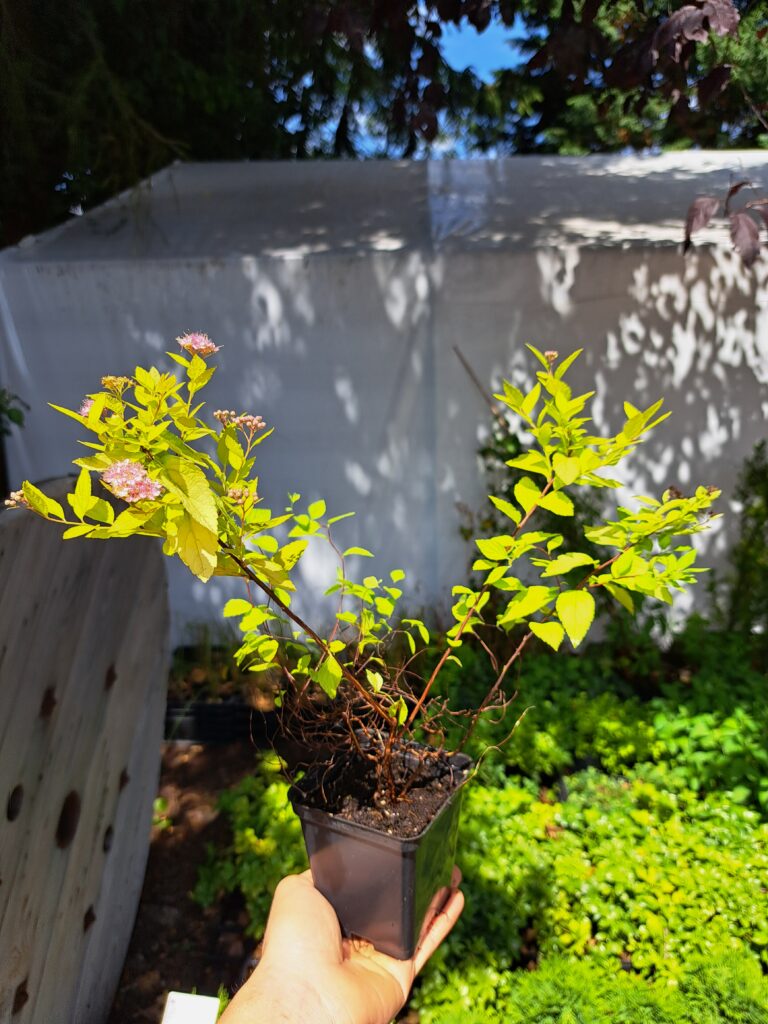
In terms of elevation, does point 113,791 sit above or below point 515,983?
above

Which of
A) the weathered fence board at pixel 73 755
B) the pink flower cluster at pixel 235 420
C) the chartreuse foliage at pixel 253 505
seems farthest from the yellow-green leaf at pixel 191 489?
the weathered fence board at pixel 73 755

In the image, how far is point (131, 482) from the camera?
2.98 ft

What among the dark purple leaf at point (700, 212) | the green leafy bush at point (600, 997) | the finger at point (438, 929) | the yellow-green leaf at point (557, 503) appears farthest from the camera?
the dark purple leaf at point (700, 212)

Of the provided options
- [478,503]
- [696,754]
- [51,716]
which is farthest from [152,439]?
[478,503]

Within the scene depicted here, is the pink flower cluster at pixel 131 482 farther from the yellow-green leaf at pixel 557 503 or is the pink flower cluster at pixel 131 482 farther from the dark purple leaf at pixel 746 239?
the dark purple leaf at pixel 746 239

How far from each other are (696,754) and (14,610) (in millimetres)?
2738

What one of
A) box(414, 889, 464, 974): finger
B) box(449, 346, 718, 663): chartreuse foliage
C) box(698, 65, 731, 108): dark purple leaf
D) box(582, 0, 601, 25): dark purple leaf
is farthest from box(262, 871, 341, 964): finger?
box(582, 0, 601, 25): dark purple leaf

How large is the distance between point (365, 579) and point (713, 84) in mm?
2578

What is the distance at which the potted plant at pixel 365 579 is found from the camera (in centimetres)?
99

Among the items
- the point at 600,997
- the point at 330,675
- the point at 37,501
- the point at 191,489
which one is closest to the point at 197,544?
the point at 191,489

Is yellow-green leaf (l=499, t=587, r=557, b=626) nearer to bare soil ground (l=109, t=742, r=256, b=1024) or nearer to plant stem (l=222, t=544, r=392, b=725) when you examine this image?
plant stem (l=222, t=544, r=392, b=725)

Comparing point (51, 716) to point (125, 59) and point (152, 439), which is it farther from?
point (125, 59)

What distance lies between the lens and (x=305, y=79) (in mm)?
6199

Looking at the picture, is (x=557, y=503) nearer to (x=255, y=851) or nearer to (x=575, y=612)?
(x=575, y=612)
